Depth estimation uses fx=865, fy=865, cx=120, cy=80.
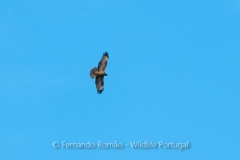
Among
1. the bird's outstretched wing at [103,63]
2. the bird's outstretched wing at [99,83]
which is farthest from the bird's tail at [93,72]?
the bird's outstretched wing at [99,83]

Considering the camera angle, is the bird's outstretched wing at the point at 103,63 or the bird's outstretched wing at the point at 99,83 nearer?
the bird's outstretched wing at the point at 103,63

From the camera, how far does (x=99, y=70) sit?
104562 millimetres

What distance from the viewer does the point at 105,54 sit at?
106750mm

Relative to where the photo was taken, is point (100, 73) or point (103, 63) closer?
point (100, 73)

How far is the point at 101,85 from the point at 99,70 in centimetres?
245

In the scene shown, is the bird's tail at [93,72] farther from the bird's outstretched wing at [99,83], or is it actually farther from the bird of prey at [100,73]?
the bird's outstretched wing at [99,83]

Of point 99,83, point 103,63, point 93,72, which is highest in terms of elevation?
point 103,63

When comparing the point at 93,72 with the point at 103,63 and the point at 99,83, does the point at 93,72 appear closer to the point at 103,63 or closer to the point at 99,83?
the point at 103,63

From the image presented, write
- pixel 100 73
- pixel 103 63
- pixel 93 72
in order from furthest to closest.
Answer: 1. pixel 103 63
2. pixel 100 73
3. pixel 93 72

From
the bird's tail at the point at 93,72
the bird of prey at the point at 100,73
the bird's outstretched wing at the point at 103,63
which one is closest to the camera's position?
the bird's tail at the point at 93,72

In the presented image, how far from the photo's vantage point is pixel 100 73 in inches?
4119

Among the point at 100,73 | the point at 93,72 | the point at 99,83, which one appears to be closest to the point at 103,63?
the point at 100,73

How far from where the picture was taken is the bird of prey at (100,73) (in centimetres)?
10431

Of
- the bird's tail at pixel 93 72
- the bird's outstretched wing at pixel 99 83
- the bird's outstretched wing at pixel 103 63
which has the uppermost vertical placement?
the bird's outstretched wing at pixel 103 63
